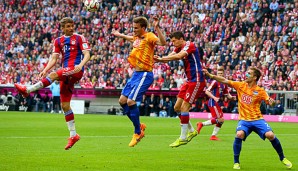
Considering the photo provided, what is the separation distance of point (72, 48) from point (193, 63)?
302 cm

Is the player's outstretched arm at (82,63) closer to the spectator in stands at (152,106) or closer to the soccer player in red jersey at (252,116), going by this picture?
the soccer player in red jersey at (252,116)

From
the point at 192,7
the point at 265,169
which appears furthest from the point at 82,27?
the point at 265,169

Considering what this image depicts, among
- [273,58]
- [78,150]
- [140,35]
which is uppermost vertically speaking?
[140,35]

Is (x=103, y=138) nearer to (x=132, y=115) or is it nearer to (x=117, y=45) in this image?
(x=132, y=115)

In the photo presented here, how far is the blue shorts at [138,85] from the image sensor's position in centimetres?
1494

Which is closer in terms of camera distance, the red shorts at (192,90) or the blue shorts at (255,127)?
the blue shorts at (255,127)

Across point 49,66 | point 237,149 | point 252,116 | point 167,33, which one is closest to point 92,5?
point 49,66

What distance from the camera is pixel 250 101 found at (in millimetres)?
12906

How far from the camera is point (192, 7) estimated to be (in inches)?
1654

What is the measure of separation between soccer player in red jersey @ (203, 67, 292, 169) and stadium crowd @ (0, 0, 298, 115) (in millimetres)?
21087

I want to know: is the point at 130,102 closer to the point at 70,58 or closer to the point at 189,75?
the point at 70,58

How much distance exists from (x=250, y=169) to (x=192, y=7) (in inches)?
1191

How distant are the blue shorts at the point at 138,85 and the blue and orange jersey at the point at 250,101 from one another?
2712 mm

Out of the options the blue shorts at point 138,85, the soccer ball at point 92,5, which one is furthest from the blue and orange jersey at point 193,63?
the soccer ball at point 92,5
